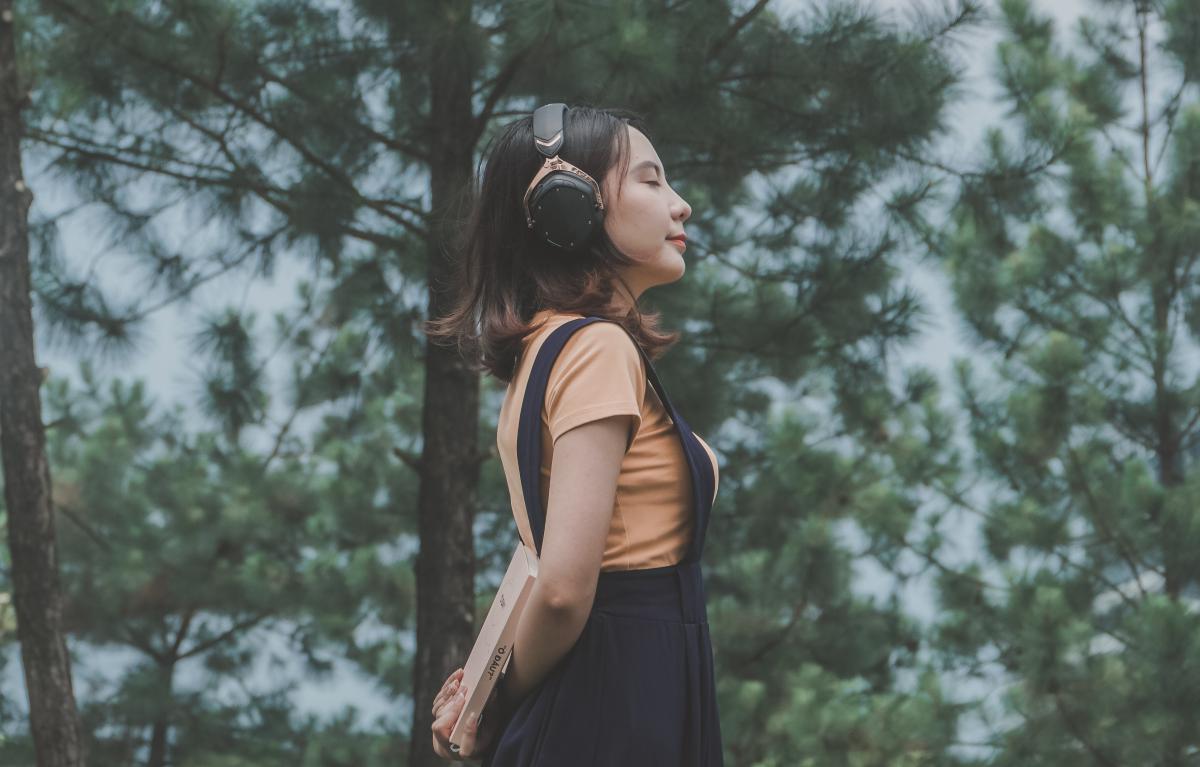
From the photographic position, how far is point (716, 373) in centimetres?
502

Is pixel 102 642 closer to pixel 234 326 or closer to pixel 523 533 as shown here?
pixel 234 326

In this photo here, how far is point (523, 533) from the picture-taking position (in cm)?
138

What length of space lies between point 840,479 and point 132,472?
3913 millimetres

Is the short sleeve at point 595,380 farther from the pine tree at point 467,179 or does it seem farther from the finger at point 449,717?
the pine tree at point 467,179

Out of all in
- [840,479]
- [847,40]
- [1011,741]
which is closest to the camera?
[847,40]

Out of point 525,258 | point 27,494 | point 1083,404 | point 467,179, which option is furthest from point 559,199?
point 1083,404

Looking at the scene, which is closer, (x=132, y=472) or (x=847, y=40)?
(x=847, y=40)

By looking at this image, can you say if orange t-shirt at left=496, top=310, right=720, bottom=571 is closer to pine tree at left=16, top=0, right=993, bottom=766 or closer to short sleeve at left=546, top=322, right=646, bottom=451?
short sleeve at left=546, top=322, right=646, bottom=451

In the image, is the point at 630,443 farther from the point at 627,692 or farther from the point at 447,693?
the point at 447,693

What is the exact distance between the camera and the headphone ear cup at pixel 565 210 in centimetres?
135

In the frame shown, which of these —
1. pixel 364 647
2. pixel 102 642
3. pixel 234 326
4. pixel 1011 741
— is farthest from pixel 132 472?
pixel 1011 741

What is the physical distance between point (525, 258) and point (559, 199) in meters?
0.13

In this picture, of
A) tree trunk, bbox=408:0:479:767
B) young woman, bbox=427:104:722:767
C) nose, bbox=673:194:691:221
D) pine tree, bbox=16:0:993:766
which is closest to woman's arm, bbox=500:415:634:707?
young woman, bbox=427:104:722:767

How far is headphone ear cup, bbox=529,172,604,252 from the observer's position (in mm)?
1354
